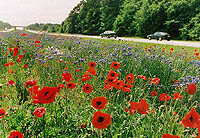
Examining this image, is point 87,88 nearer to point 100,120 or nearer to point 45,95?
point 45,95

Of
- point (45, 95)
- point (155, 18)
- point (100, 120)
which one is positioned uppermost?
point (155, 18)

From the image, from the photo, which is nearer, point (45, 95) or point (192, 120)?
point (192, 120)

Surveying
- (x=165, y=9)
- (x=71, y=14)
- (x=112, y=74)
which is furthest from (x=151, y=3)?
(x=112, y=74)

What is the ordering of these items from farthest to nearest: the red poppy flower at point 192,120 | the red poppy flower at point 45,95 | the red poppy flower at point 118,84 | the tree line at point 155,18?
the tree line at point 155,18 → the red poppy flower at point 118,84 → the red poppy flower at point 45,95 → the red poppy flower at point 192,120

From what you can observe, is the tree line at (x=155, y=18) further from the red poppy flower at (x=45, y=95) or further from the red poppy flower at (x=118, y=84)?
the red poppy flower at (x=45, y=95)

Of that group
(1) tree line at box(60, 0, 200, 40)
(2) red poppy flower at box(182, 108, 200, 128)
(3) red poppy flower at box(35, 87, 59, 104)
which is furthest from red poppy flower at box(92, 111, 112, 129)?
(1) tree line at box(60, 0, 200, 40)

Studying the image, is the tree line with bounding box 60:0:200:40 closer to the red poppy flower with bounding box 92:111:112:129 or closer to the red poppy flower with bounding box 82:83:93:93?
the red poppy flower with bounding box 82:83:93:93

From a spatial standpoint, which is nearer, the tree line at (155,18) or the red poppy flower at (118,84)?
the red poppy flower at (118,84)

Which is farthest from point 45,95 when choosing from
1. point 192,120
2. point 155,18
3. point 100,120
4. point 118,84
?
point 155,18

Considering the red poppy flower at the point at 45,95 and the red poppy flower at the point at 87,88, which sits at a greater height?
the red poppy flower at the point at 45,95

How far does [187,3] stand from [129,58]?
24.0 metres

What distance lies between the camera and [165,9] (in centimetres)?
2578

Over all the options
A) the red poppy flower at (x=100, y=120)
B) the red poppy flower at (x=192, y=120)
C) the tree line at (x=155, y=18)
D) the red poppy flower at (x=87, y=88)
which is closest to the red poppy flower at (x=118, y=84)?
the red poppy flower at (x=87, y=88)

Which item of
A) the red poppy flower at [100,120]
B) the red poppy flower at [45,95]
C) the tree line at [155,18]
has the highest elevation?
the tree line at [155,18]
